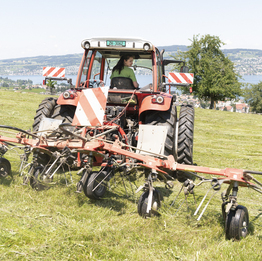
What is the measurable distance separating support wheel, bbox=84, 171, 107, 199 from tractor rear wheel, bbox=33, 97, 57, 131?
1.74m

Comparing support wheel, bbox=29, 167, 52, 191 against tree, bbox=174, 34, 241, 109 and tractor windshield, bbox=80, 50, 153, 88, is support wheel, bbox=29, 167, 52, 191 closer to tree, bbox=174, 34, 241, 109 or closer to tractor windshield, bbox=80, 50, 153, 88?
tractor windshield, bbox=80, 50, 153, 88

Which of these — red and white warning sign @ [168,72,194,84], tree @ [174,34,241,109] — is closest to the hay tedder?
red and white warning sign @ [168,72,194,84]

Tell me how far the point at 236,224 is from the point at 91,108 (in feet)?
7.97

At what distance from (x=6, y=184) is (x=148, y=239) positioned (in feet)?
7.30

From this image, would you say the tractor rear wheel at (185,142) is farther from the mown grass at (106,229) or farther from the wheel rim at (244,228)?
the wheel rim at (244,228)

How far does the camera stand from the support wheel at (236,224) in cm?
303

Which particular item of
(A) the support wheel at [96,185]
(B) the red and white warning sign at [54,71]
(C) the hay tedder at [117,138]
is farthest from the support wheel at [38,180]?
(B) the red and white warning sign at [54,71]

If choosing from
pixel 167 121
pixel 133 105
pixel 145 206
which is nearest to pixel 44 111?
pixel 133 105

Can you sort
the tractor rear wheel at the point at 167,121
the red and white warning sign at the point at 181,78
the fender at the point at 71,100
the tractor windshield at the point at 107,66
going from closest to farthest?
1. the tractor rear wheel at the point at 167,121
2. the fender at the point at 71,100
3. the tractor windshield at the point at 107,66
4. the red and white warning sign at the point at 181,78

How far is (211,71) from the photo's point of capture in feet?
121

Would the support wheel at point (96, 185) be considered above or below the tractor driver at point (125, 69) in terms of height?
below

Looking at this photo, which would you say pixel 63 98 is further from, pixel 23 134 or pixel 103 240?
pixel 103 240

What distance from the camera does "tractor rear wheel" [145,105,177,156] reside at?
4.71 m

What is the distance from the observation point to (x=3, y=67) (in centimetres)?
18638
